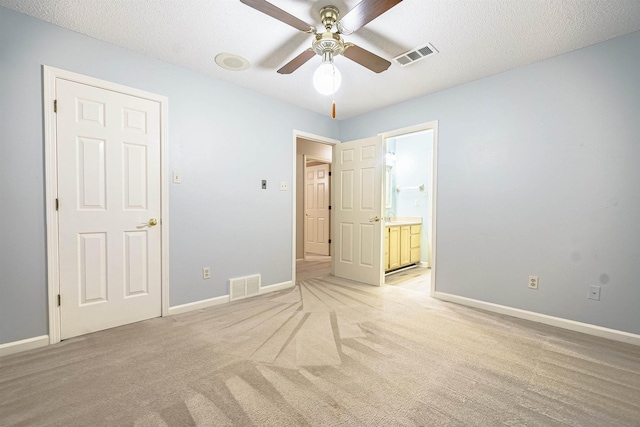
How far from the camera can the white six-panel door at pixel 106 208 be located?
221 cm

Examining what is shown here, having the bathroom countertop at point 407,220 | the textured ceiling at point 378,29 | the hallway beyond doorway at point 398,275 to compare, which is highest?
the textured ceiling at point 378,29

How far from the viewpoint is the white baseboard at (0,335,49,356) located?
1.96 metres

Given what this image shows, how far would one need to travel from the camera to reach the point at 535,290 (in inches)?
105

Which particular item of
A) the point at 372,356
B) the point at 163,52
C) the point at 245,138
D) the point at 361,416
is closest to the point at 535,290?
the point at 372,356

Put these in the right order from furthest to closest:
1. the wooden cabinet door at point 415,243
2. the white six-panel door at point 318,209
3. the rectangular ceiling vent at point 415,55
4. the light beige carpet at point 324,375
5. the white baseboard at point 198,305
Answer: the white six-panel door at point 318,209 < the wooden cabinet door at point 415,243 < the white baseboard at point 198,305 < the rectangular ceiling vent at point 415,55 < the light beige carpet at point 324,375

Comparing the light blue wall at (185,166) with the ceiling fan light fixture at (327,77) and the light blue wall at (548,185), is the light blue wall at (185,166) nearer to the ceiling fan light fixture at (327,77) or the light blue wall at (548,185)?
the ceiling fan light fixture at (327,77)

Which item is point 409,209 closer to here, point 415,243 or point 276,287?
point 415,243

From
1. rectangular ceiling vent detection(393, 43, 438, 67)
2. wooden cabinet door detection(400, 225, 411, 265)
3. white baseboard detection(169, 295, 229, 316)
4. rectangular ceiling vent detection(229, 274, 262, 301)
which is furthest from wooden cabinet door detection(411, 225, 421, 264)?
white baseboard detection(169, 295, 229, 316)

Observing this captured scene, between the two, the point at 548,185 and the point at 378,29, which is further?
the point at 548,185

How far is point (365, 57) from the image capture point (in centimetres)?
201

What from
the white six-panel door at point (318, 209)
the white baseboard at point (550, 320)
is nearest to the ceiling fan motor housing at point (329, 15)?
the white baseboard at point (550, 320)

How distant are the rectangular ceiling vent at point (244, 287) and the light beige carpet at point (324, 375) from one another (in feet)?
1.60

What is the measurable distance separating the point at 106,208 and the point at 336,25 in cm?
242

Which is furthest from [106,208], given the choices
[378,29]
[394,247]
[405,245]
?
[405,245]
